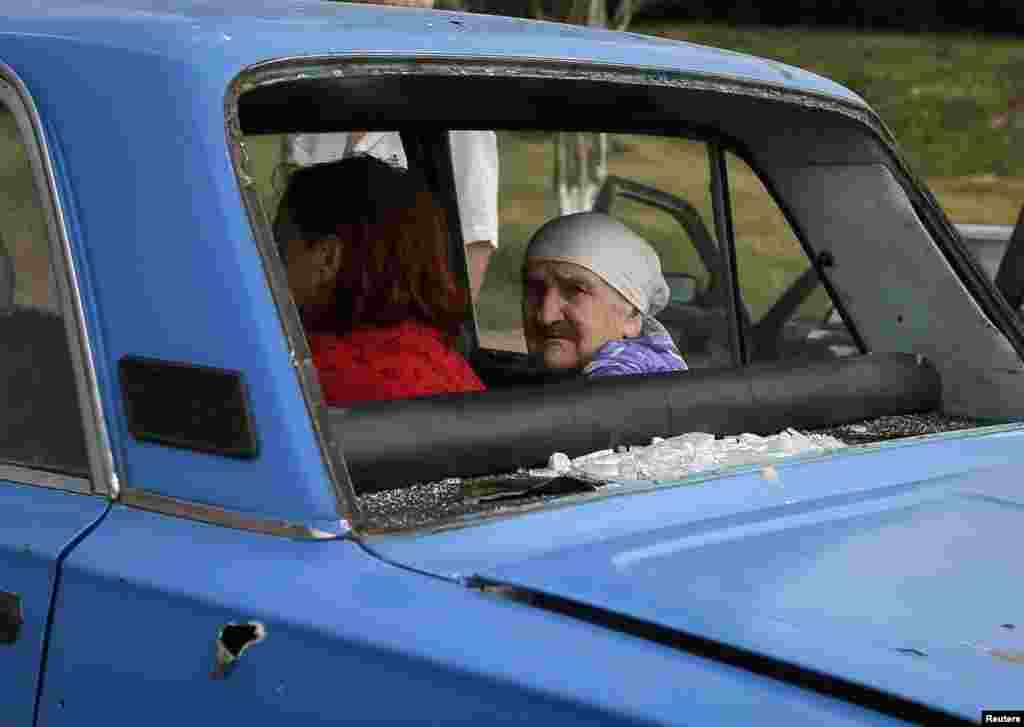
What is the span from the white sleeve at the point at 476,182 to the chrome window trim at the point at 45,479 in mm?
1681

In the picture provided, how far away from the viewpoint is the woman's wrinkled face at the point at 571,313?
3244 mm

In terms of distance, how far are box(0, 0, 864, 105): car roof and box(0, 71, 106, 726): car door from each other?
136mm

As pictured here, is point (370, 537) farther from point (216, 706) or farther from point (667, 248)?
point (667, 248)

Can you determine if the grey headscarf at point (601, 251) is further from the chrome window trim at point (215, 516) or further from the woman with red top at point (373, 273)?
the chrome window trim at point (215, 516)

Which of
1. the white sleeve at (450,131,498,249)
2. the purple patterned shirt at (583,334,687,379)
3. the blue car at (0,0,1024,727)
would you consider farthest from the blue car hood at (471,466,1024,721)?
the white sleeve at (450,131,498,249)

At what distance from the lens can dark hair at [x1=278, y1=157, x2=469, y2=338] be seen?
3.07m

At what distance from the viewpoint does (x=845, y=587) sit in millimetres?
1966

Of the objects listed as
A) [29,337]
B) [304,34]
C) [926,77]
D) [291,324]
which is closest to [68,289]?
[29,337]

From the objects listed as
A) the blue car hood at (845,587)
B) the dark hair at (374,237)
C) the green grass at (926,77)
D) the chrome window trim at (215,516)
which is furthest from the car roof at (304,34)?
the green grass at (926,77)

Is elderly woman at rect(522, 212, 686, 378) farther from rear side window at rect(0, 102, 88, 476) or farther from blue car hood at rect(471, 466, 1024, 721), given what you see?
rear side window at rect(0, 102, 88, 476)

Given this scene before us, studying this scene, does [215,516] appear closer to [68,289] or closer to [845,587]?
[68,289]

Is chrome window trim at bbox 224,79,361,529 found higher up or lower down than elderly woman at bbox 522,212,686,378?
higher up

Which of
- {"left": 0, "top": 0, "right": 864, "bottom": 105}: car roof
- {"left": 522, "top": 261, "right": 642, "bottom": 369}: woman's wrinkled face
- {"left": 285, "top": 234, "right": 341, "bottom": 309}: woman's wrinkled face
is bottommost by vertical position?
{"left": 522, "top": 261, "right": 642, "bottom": 369}: woman's wrinkled face

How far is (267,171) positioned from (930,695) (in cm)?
169
